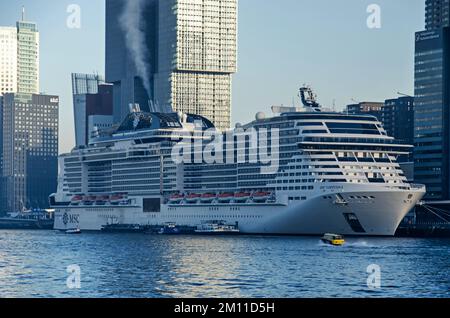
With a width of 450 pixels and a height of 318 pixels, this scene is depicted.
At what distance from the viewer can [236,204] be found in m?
157

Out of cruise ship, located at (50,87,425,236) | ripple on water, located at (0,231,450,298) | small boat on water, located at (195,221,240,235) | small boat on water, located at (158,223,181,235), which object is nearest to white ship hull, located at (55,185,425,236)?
cruise ship, located at (50,87,425,236)

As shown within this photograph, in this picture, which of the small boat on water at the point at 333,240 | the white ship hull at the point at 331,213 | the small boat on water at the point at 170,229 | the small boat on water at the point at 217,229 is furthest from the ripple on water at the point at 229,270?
the small boat on water at the point at 170,229

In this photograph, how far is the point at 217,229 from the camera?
509 feet

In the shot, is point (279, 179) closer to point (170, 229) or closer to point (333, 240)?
point (170, 229)

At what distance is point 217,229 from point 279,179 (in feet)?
35.0

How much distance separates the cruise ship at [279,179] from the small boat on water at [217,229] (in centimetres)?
112

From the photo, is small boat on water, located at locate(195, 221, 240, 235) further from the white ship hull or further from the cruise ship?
the cruise ship

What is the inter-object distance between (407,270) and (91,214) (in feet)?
373

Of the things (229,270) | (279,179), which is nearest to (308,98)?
(279,179)

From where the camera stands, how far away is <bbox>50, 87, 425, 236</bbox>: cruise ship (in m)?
143

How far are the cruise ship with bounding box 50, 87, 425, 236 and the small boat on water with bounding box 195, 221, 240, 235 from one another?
3.69 ft

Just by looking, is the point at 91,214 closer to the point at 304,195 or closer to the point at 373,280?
the point at 304,195

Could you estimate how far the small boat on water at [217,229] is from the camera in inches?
6048
